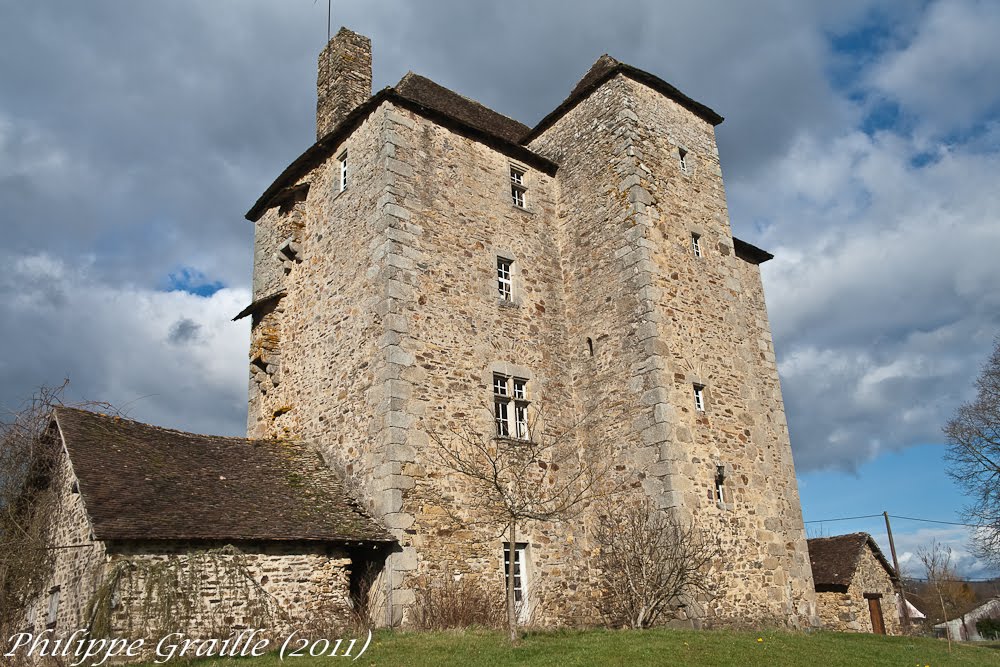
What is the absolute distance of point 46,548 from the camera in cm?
1077

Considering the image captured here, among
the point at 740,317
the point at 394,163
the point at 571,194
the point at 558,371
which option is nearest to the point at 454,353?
the point at 558,371

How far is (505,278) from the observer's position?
1535cm

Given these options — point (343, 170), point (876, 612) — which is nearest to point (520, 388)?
point (343, 170)

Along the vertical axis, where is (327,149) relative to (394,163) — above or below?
above

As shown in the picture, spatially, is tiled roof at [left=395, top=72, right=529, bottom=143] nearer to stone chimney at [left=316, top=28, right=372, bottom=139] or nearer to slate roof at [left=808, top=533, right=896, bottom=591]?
stone chimney at [left=316, top=28, right=372, bottom=139]

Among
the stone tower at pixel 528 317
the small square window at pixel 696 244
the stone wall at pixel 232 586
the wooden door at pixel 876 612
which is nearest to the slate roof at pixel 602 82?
the stone tower at pixel 528 317

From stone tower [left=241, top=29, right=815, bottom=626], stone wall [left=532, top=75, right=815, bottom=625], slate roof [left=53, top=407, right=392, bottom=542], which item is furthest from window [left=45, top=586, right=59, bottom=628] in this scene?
stone wall [left=532, top=75, right=815, bottom=625]

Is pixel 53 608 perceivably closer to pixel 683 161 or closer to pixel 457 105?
pixel 457 105

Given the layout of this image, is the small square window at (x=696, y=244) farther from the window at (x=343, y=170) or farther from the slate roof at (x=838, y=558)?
the slate roof at (x=838, y=558)

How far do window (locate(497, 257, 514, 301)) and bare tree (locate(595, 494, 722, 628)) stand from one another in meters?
4.70

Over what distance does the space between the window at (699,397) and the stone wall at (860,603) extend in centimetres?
941

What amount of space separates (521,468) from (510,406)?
3.97ft

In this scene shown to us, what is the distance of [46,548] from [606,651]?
805 cm

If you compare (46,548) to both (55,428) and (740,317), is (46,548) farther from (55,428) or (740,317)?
(740,317)
